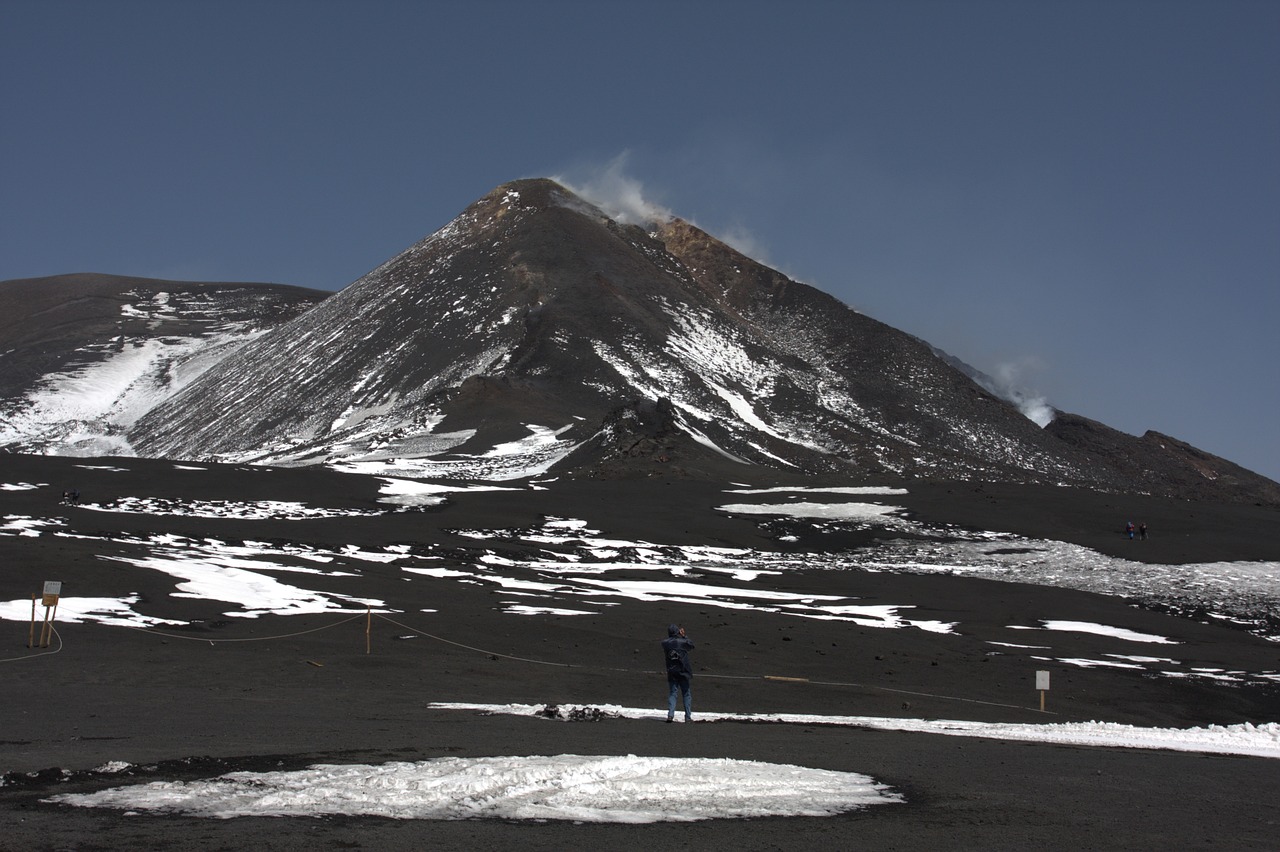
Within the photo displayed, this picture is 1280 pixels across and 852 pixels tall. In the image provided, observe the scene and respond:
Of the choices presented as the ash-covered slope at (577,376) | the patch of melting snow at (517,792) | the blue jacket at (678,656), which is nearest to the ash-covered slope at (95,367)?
the ash-covered slope at (577,376)

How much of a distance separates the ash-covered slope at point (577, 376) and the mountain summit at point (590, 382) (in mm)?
342

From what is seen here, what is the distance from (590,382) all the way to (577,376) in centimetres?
198

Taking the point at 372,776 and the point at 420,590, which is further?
the point at 420,590

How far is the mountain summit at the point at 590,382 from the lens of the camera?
95312 mm

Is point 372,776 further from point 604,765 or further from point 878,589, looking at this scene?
point 878,589

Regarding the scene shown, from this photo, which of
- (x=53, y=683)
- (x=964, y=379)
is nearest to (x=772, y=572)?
(x=53, y=683)

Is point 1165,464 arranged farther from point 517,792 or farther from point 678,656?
point 517,792

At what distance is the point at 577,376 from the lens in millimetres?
114812

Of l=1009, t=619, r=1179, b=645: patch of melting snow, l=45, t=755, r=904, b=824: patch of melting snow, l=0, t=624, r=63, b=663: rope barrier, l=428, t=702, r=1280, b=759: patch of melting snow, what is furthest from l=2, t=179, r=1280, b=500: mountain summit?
l=45, t=755, r=904, b=824: patch of melting snow

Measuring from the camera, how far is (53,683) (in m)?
19.5

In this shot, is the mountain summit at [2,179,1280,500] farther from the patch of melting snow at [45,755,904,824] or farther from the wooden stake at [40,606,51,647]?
the patch of melting snow at [45,755,904,824]

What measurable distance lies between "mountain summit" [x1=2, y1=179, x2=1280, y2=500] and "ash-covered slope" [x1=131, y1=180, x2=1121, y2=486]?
342 millimetres

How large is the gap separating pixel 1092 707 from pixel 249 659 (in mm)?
17232

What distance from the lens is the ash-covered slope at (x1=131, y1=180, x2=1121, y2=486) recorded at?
9875 centimetres
